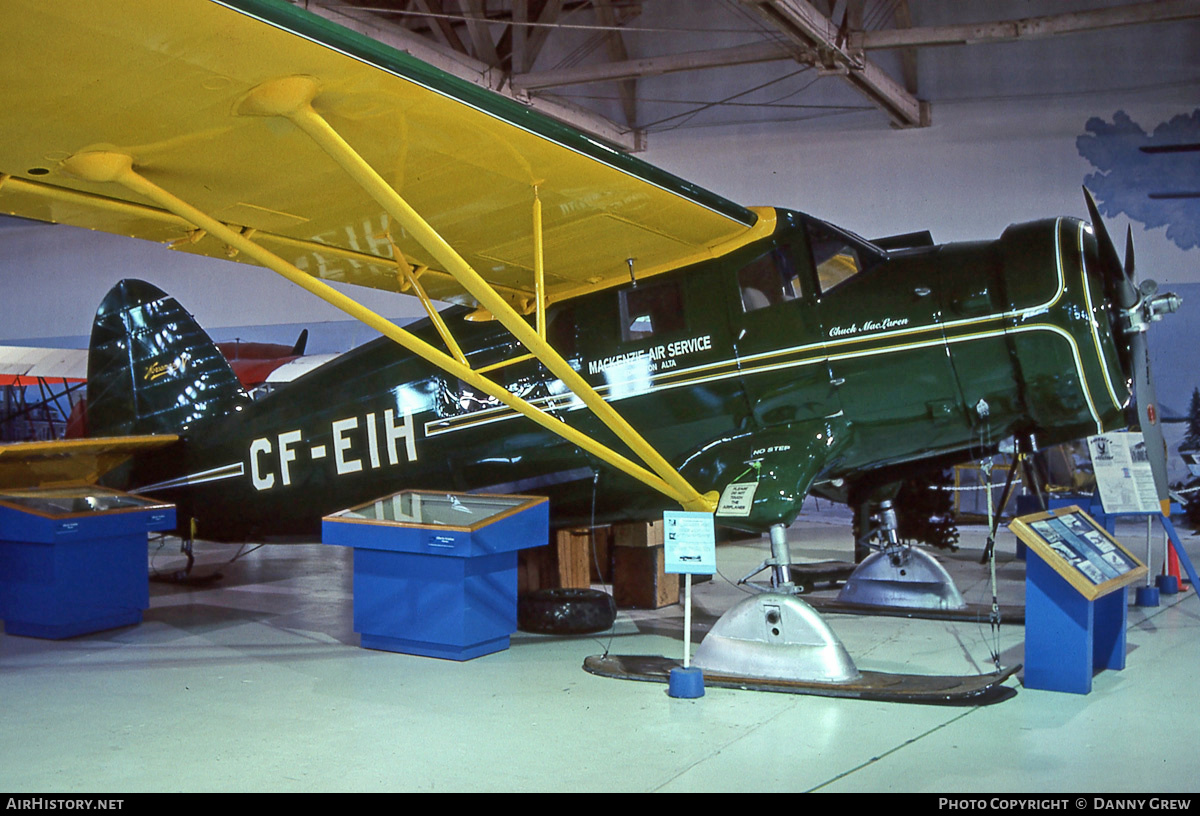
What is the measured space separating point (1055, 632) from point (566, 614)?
118 inches

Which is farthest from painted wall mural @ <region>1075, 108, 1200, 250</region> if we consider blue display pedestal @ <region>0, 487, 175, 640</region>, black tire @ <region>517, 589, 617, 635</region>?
blue display pedestal @ <region>0, 487, 175, 640</region>

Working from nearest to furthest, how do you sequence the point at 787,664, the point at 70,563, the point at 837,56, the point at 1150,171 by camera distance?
the point at 787,664 < the point at 70,563 < the point at 837,56 < the point at 1150,171

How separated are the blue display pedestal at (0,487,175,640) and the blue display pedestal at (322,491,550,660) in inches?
61.4

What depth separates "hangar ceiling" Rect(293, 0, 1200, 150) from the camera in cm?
1190

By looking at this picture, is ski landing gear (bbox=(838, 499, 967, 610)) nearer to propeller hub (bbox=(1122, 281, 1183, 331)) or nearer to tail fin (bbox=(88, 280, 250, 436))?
propeller hub (bbox=(1122, 281, 1183, 331))

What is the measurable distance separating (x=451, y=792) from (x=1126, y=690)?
3.50 m

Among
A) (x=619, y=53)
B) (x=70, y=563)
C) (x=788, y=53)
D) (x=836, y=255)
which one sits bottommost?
(x=70, y=563)

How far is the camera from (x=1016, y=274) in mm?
5469

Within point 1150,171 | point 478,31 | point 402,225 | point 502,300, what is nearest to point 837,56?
point 478,31

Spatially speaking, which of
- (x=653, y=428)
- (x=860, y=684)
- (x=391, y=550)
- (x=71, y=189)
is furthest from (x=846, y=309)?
(x=71, y=189)

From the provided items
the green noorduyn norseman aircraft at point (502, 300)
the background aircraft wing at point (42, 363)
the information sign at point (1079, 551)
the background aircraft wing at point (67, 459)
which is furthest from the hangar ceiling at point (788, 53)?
the background aircraft wing at point (42, 363)

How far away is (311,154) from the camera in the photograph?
174 inches

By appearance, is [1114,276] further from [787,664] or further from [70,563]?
[70,563]

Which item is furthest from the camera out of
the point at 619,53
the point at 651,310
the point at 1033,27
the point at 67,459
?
the point at 619,53
